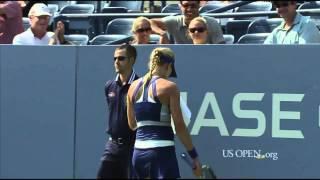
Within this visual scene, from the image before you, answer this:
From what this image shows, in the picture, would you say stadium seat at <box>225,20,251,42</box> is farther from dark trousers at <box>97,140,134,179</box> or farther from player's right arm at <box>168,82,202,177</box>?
player's right arm at <box>168,82,202,177</box>

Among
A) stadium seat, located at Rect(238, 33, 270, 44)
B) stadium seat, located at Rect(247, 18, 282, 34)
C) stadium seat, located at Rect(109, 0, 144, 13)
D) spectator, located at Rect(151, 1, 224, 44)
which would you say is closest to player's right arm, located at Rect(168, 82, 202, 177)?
spectator, located at Rect(151, 1, 224, 44)

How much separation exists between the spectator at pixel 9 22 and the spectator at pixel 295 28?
3673 millimetres

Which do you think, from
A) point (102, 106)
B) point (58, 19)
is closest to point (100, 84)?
point (102, 106)

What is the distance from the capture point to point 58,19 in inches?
459

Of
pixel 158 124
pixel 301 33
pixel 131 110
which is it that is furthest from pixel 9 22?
pixel 158 124

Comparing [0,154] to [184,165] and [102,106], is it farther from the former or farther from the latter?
[184,165]

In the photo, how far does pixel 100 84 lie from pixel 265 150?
78.8 inches

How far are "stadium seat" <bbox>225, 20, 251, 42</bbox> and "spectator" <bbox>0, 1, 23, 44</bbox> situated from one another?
9.22 feet

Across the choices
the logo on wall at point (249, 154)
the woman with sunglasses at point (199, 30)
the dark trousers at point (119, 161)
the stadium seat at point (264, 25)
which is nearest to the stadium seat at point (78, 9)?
the stadium seat at point (264, 25)

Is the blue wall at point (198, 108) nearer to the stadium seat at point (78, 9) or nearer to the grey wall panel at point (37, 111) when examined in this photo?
the grey wall panel at point (37, 111)

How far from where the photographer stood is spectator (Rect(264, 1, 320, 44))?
854 centimetres

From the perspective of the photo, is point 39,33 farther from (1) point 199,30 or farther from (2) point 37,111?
(1) point 199,30

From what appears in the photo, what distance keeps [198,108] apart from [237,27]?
2684 millimetres

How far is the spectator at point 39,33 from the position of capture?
9.84 metres
